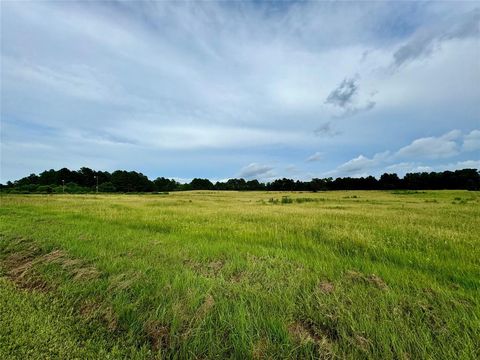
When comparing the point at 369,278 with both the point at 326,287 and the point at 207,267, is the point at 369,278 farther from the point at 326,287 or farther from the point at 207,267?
the point at 207,267

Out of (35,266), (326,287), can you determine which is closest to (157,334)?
(326,287)

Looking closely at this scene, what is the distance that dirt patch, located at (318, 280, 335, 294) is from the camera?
4633 mm

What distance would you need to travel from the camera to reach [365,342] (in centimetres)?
331

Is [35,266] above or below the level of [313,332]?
above

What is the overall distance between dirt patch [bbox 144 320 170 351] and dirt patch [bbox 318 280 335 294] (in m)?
2.66

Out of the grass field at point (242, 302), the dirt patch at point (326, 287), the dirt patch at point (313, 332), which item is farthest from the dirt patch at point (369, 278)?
the dirt patch at point (313, 332)

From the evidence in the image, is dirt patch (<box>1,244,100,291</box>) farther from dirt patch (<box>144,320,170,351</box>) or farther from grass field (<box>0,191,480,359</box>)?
dirt patch (<box>144,320,170,351</box>)

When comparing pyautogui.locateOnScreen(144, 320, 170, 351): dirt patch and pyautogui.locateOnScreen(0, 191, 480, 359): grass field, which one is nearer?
pyautogui.locateOnScreen(0, 191, 480, 359): grass field

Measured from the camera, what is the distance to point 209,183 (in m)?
180

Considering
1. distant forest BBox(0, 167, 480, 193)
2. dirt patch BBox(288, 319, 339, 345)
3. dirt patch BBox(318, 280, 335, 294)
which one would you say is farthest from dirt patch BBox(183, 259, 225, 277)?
distant forest BBox(0, 167, 480, 193)

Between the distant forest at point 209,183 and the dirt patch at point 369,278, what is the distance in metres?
122

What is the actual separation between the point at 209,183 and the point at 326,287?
176885 mm

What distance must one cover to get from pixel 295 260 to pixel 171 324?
358 centimetres

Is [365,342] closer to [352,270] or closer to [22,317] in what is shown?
[352,270]
